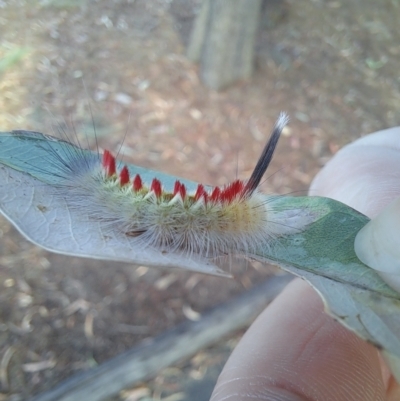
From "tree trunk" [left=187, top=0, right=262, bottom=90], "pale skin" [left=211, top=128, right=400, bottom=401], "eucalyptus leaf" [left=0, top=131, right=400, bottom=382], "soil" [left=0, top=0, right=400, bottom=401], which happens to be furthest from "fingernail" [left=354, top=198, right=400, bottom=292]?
"tree trunk" [left=187, top=0, right=262, bottom=90]

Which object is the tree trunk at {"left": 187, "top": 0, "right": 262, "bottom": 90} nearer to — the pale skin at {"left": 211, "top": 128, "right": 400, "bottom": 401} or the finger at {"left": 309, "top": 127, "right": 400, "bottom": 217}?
the finger at {"left": 309, "top": 127, "right": 400, "bottom": 217}

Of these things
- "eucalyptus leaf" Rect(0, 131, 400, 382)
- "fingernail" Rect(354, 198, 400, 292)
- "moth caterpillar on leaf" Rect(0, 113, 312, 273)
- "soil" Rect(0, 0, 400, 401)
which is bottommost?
"soil" Rect(0, 0, 400, 401)

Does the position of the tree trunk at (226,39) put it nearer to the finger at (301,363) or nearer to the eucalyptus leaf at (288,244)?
the finger at (301,363)

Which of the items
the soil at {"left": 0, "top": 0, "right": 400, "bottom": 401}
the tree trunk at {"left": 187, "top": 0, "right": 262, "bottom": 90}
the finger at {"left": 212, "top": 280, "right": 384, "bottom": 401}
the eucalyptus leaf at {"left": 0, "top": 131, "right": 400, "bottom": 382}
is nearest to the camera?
the eucalyptus leaf at {"left": 0, "top": 131, "right": 400, "bottom": 382}

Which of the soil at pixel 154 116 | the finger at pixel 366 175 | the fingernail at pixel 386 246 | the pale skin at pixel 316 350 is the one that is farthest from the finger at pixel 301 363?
the soil at pixel 154 116

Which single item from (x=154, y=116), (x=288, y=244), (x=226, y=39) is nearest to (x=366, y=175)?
(x=288, y=244)

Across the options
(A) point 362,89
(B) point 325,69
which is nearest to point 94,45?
(B) point 325,69

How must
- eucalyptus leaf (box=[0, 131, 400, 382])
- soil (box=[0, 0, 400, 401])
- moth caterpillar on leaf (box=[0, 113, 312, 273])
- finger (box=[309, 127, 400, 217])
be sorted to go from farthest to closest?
1. soil (box=[0, 0, 400, 401])
2. finger (box=[309, 127, 400, 217])
3. moth caterpillar on leaf (box=[0, 113, 312, 273])
4. eucalyptus leaf (box=[0, 131, 400, 382])
